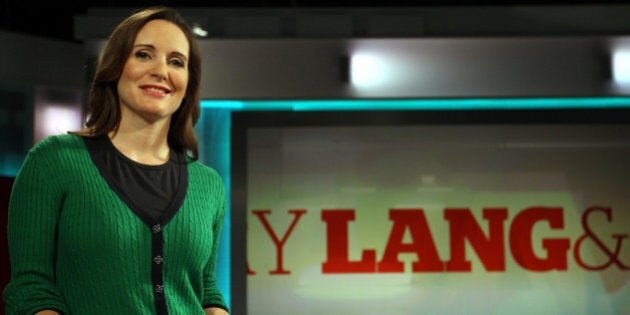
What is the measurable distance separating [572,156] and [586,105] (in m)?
0.26

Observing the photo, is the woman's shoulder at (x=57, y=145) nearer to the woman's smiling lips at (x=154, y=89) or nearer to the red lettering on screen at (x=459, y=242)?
the woman's smiling lips at (x=154, y=89)

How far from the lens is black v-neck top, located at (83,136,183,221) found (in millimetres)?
1370

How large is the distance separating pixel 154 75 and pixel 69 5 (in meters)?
4.91

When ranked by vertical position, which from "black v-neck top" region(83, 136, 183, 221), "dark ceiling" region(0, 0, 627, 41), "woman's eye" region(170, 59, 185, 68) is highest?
"dark ceiling" region(0, 0, 627, 41)

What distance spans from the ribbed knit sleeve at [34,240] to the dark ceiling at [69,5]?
449 cm

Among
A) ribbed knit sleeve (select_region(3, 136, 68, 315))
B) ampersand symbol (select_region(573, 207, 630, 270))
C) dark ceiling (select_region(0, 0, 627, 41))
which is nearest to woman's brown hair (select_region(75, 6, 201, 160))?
ribbed knit sleeve (select_region(3, 136, 68, 315))

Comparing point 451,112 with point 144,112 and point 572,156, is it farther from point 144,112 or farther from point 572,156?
point 144,112

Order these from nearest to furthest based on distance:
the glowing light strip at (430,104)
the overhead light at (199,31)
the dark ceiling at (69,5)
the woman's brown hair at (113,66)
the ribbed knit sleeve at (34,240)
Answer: the ribbed knit sleeve at (34,240)
the woman's brown hair at (113,66)
the overhead light at (199,31)
the glowing light strip at (430,104)
the dark ceiling at (69,5)

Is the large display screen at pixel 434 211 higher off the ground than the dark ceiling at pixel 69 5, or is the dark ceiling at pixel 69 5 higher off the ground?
the dark ceiling at pixel 69 5

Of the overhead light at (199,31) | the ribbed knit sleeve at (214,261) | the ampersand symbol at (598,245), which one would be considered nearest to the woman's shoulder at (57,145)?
the ribbed knit sleeve at (214,261)

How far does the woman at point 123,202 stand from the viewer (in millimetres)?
1334

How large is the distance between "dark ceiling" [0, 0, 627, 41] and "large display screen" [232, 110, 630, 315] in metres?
1.49

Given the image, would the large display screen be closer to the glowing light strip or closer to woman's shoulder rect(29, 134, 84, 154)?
the glowing light strip

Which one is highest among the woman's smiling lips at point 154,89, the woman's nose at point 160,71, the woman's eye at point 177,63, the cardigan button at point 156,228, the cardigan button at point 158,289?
the woman's eye at point 177,63
